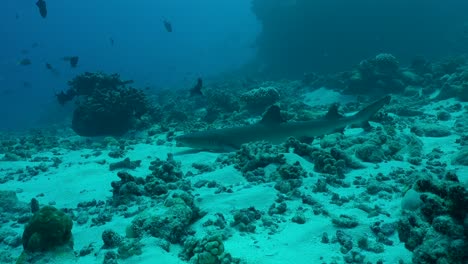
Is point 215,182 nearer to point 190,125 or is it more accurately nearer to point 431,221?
point 431,221

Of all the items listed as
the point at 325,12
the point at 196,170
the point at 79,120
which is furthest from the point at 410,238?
the point at 325,12

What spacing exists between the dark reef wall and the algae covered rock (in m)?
28.7

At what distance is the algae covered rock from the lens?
4.27 m

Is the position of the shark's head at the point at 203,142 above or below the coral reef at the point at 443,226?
above

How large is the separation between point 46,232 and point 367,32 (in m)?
32.7

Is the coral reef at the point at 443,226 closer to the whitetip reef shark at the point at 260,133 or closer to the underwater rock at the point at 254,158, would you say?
the underwater rock at the point at 254,158

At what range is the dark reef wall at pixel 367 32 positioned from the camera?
31.6m

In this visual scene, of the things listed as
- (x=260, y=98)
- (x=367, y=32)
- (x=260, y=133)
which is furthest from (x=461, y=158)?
(x=367, y=32)

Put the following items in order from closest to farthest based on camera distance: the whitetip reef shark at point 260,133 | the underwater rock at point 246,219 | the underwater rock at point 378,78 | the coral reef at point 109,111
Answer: the underwater rock at point 246,219 → the whitetip reef shark at point 260,133 → the coral reef at point 109,111 → the underwater rock at point 378,78

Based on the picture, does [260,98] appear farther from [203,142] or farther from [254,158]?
[254,158]

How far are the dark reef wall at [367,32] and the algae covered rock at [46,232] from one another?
94.2ft

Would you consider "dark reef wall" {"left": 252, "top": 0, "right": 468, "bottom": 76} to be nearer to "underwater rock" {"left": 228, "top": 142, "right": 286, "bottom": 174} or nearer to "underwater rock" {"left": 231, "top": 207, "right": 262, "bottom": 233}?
"underwater rock" {"left": 228, "top": 142, "right": 286, "bottom": 174}

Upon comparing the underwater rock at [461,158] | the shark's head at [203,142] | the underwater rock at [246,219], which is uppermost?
the shark's head at [203,142]

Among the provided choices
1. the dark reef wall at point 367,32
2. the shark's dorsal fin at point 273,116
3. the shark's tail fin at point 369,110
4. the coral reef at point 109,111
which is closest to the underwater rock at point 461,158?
the shark's tail fin at point 369,110
